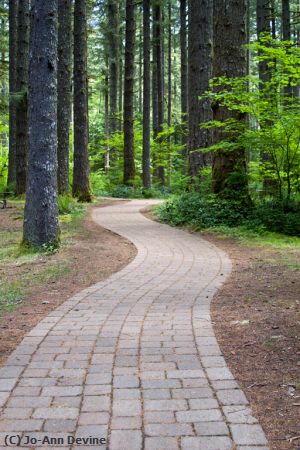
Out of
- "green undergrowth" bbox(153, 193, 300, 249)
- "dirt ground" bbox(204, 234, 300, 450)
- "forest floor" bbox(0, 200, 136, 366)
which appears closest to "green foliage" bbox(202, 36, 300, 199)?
"green undergrowth" bbox(153, 193, 300, 249)

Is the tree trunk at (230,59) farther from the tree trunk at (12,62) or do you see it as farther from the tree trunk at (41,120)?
the tree trunk at (12,62)

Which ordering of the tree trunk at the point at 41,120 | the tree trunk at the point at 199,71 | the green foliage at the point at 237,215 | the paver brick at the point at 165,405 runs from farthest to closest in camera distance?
1. the tree trunk at the point at 199,71
2. the green foliage at the point at 237,215
3. the tree trunk at the point at 41,120
4. the paver brick at the point at 165,405

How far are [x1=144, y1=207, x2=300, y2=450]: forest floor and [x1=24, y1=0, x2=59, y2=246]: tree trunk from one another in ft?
12.2

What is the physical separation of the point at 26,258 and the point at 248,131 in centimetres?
599

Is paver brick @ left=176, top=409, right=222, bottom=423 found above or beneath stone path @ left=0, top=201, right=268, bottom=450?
beneath

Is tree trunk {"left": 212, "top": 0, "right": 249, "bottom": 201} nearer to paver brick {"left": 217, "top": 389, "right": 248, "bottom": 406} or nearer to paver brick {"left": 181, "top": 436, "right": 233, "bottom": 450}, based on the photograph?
paver brick {"left": 217, "top": 389, "right": 248, "bottom": 406}

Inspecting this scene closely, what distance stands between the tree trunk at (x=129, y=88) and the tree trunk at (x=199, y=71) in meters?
6.58

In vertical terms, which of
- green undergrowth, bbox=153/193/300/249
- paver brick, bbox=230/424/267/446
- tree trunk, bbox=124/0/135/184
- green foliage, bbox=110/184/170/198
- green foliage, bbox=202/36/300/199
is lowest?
paver brick, bbox=230/424/267/446

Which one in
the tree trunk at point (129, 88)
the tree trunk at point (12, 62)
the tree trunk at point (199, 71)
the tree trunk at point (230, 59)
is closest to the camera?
the tree trunk at point (230, 59)

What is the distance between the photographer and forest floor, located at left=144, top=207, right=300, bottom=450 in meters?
2.73

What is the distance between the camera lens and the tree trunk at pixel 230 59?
11742mm

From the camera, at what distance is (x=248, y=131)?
10.8 meters

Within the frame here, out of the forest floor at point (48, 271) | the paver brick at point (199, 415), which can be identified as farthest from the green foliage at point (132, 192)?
the paver brick at point (199, 415)

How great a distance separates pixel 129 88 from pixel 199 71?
300 inches
